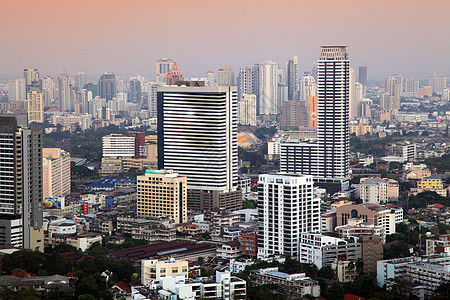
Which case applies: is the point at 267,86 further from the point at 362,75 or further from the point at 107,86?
the point at 362,75

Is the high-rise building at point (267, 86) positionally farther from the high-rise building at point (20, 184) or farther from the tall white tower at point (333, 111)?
the high-rise building at point (20, 184)

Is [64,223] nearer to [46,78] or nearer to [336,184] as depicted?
[336,184]

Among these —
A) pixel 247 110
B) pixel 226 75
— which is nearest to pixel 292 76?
pixel 226 75

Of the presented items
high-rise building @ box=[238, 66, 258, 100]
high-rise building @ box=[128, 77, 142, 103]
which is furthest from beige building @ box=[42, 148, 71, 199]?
high-rise building @ box=[128, 77, 142, 103]

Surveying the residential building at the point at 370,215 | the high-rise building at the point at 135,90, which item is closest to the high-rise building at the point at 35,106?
the high-rise building at the point at 135,90

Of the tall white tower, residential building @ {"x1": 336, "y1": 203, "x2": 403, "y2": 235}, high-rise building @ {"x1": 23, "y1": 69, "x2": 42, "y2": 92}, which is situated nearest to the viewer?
residential building @ {"x1": 336, "y1": 203, "x2": 403, "y2": 235}

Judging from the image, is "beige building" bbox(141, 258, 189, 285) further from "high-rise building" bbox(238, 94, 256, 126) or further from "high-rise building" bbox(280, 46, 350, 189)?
"high-rise building" bbox(238, 94, 256, 126)
